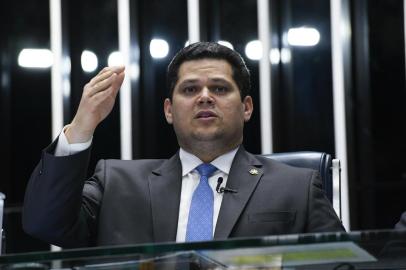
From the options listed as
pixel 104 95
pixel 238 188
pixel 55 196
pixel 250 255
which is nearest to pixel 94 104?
pixel 104 95

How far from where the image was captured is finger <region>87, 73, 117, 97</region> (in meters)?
1.82

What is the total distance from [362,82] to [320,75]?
306 millimetres

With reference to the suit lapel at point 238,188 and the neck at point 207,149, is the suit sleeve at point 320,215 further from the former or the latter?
the neck at point 207,149

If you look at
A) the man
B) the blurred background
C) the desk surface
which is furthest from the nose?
the blurred background

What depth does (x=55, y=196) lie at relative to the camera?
185 cm

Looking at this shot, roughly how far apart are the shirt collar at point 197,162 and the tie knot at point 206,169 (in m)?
0.02

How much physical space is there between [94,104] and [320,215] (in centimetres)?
77

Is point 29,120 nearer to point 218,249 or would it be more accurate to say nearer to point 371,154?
point 371,154

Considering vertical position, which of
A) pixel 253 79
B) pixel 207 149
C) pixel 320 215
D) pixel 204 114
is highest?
pixel 253 79

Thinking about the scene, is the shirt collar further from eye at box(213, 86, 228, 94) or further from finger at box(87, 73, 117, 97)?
finger at box(87, 73, 117, 97)

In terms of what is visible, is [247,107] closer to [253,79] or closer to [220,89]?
[220,89]

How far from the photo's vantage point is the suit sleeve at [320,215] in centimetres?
204

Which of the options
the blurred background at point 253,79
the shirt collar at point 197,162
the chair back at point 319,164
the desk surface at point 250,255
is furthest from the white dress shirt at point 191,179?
the blurred background at point 253,79

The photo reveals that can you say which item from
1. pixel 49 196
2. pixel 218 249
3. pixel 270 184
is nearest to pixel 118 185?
pixel 49 196
